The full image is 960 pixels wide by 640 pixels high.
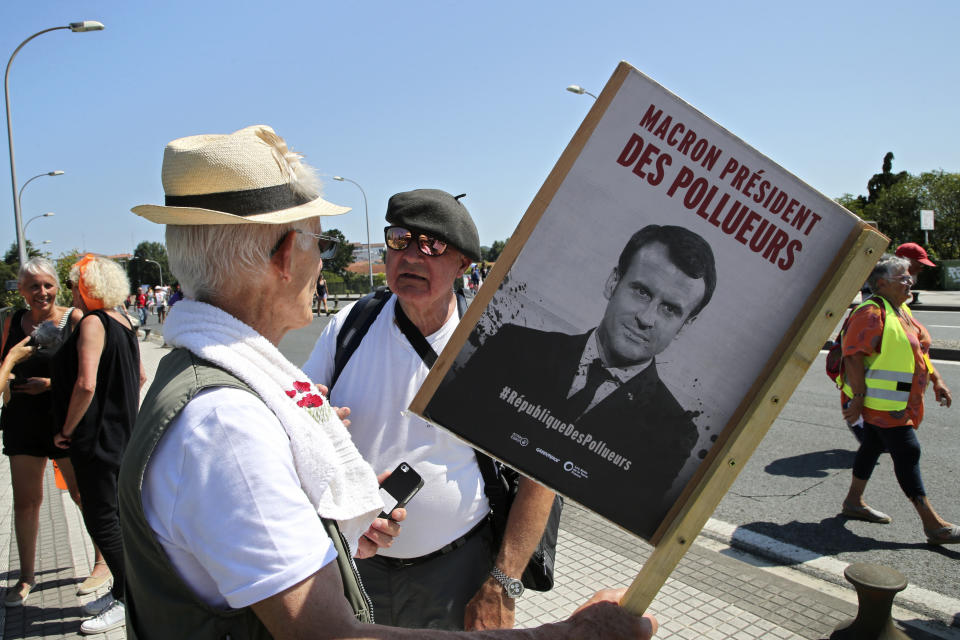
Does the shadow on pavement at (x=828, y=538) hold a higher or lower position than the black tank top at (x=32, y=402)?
higher

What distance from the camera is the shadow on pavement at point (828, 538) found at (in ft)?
14.9

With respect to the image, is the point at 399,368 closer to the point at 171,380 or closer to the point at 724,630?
the point at 171,380

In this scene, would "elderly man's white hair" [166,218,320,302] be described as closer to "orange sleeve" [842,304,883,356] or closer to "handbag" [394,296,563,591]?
"handbag" [394,296,563,591]

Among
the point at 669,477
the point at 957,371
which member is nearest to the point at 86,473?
the point at 669,477

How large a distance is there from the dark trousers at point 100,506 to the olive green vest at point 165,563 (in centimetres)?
294

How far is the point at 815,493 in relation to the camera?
5695 mm

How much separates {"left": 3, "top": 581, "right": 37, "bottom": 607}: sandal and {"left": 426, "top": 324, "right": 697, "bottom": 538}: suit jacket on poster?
408cm

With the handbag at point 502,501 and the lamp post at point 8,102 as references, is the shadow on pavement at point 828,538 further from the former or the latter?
the lamp post at point 8,102

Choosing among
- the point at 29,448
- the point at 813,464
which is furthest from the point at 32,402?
the point at 813,464

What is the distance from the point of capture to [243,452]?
1159 mm

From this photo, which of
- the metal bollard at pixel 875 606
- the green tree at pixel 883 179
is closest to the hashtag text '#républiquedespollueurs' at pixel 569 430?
the metal bollard at pixel 875 606

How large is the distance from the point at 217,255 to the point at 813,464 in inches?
254

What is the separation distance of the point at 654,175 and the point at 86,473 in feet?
12.6

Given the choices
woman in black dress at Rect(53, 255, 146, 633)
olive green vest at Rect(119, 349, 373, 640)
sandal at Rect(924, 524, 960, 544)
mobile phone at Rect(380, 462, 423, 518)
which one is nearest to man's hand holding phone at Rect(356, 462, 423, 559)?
mobile phone at Rect(380, 462, 423, 518)
